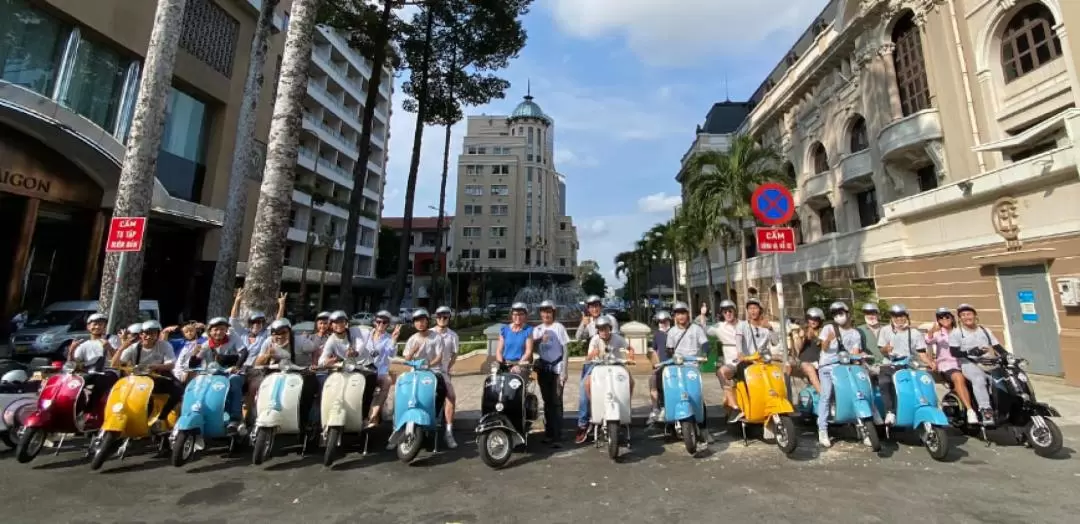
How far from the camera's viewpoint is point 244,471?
14.9 ft

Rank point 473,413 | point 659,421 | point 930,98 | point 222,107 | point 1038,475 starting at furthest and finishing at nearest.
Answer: point 222,107
point 930,98
point 473,413
point 659,421
point 1038,475

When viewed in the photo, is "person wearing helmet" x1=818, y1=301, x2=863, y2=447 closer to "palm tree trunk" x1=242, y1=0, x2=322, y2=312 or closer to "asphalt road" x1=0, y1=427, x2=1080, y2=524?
"asphalt road" x1=0, y1=427, x2=1080, y2=524

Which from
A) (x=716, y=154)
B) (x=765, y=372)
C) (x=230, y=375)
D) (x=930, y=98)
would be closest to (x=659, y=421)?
(x=765, y=372)

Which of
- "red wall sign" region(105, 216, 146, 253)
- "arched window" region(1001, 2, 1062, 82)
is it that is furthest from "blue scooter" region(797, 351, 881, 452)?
"arched window" region(1001, 2, 1062, 82)

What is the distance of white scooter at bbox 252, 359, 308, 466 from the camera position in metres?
4.69

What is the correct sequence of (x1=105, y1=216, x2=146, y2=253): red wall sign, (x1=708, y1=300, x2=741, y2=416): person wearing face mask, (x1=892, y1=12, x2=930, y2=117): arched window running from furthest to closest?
(x1=892, y1=12, x2=930, y2=117): arched window, (x1=105, y1=216, x2=146, y2=253): red wall sign, (x1=708, y1=300, x2=741, y2=416): person wearing face mask

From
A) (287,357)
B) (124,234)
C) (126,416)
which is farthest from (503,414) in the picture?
(124,234)

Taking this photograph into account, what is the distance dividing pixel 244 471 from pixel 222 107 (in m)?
21.6

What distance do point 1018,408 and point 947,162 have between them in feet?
40.6

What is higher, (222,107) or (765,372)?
(222,107)

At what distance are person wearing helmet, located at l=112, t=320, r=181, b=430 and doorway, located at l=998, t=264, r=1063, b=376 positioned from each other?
14.9m

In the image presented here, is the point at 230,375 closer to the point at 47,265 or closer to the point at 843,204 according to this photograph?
the point at 47,265

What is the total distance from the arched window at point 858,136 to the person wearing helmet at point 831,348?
15597 millimetres

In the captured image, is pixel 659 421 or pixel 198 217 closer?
pixel 659 421
